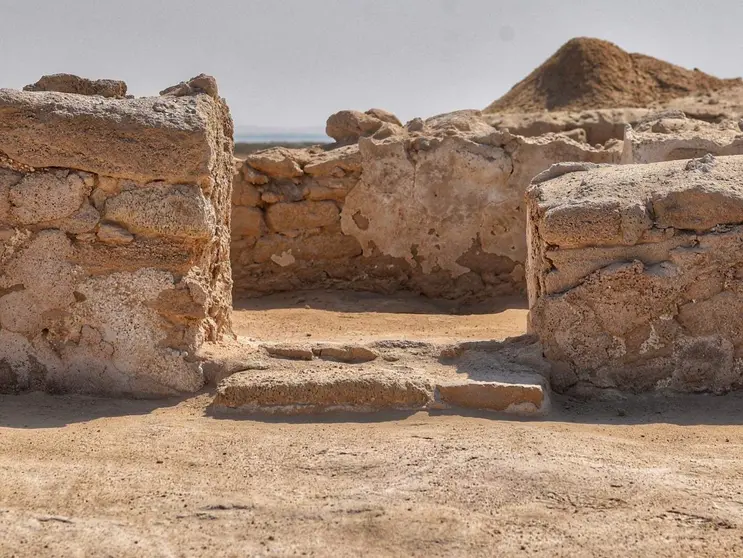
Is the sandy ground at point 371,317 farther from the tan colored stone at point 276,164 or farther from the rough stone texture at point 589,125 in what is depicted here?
the rough stone texture at point 589,125

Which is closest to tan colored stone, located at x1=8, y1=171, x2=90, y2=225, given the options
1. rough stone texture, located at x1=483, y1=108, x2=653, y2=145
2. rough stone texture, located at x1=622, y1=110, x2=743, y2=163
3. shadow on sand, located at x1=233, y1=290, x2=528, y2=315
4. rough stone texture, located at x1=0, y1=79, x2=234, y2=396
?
rough stone texture, located at x1=0, y1=79, x2=234, y2=396

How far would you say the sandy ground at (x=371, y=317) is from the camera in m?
5.96

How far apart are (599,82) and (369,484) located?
61.1 feet

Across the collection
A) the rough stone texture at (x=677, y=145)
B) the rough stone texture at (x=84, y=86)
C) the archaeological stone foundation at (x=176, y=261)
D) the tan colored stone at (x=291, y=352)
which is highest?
the rough stone texture at (x=84, y=86)

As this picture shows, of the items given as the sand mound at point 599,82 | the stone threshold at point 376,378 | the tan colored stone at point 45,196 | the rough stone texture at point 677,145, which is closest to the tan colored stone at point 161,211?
the tan colored stone at point 45,196

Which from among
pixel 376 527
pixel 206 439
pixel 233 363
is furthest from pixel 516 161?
pixel 376 527

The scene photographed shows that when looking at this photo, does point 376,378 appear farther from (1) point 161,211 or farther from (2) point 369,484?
(1) point 161,211

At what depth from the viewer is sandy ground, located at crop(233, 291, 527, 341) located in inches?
235

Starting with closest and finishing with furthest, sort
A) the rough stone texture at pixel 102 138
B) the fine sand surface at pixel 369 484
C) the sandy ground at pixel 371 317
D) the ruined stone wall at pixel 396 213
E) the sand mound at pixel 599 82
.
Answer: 1. the fine sand surface at pixel 369 484
2. the rough stone texture at pixel 102 138
3. the sandy ground at pixel 371 317
4. the ruined stone wall at pixel 396 213
5. the sand mound at pixel 599 82

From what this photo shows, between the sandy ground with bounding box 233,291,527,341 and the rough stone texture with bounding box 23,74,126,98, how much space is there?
1740 mm

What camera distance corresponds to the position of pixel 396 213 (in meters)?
7.89

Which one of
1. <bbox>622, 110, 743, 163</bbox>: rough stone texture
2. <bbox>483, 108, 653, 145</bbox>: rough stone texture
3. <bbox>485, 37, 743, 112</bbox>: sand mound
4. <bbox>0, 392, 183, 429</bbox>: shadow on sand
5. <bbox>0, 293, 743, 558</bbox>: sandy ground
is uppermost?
<bbox>485, 37, 743, 112</bbox>: sand mound

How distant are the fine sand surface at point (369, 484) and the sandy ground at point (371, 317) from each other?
5.91ft

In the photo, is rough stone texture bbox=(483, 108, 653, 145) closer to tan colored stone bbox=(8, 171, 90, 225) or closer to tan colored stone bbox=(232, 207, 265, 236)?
tan colored stone bbox=(232, 207, 265, 236)
